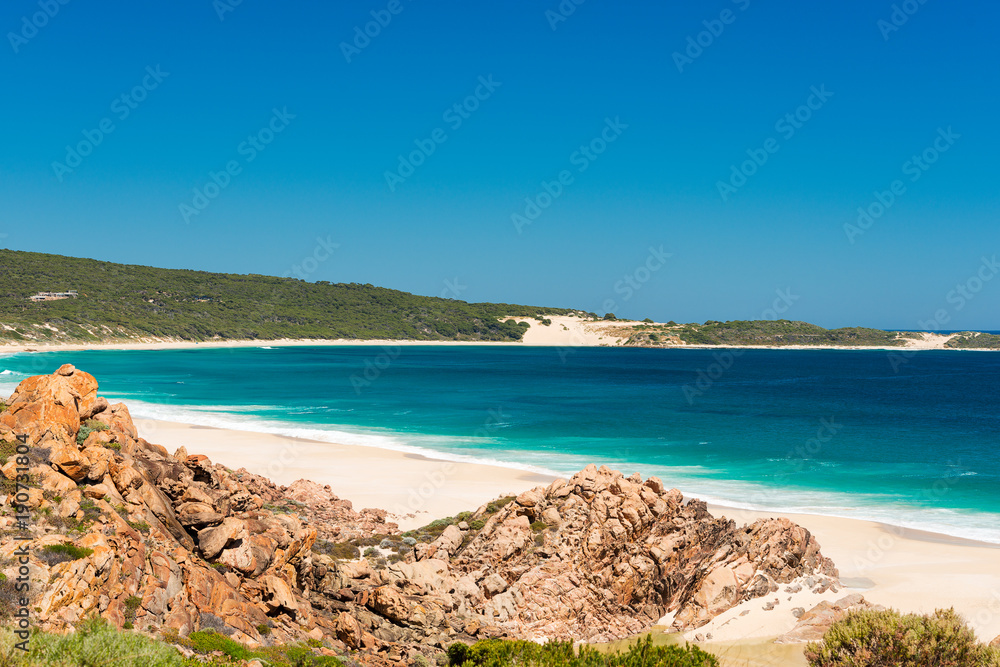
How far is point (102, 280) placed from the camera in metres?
140

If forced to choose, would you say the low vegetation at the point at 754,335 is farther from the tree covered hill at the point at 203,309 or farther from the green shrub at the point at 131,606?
the green shrub at the point at 131,606

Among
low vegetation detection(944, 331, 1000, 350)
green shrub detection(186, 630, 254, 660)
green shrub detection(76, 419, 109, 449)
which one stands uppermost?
low vegetation detection(944, 331, 1000, 350)

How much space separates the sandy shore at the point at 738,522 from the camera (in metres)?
12.4

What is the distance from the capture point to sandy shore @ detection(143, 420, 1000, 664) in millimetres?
12359

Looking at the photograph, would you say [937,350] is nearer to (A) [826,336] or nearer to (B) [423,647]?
(A) [826,336]

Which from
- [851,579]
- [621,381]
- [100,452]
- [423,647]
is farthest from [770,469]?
[621,381]

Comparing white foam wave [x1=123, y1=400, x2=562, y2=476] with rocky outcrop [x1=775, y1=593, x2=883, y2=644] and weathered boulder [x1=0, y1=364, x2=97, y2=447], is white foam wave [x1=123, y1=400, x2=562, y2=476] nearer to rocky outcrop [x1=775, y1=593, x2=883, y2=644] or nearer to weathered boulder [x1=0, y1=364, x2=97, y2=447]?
rocky outcrop [x1=775, y1=593, x2=883, y2=644]

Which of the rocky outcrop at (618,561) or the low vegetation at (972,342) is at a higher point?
the low vegetation at (972,342)

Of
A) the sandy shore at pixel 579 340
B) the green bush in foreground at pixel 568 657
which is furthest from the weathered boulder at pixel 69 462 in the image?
the sandy shore at pixel 579 340

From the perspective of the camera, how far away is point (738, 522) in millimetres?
18594

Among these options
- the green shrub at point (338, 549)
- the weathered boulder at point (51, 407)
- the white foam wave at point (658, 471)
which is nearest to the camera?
the weathered boulder at point (51, 407)

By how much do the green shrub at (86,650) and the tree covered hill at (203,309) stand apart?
4280 inches

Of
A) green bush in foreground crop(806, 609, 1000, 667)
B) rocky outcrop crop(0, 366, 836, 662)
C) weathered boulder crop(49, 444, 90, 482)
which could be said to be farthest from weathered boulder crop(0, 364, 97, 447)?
green bush in foreground crop(806, 609, 1000, 667)

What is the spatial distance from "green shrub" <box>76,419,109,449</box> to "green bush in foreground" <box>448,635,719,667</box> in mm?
8794
